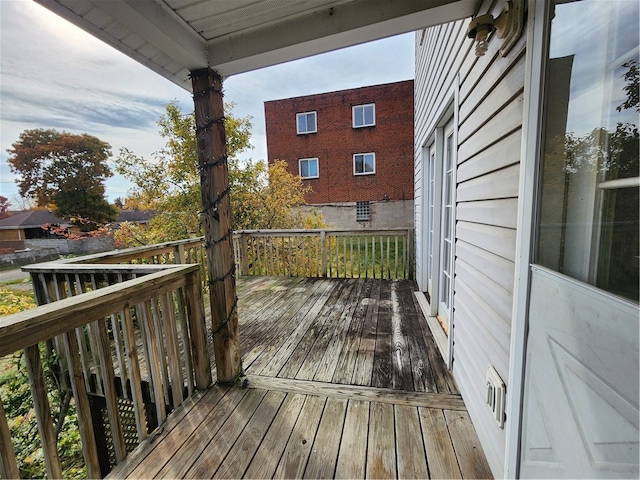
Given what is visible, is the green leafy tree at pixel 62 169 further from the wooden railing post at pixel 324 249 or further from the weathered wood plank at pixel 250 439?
the weathered wood plank at pixel 250 439

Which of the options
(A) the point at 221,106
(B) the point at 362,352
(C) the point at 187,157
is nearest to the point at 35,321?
(A) the point at 221,106

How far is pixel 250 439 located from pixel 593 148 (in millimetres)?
1989

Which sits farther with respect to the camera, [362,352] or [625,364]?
[362,352]

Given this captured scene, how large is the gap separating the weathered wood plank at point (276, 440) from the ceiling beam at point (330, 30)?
226 centimetres

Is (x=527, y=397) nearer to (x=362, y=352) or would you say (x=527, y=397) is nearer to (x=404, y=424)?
(x=404, y=424)

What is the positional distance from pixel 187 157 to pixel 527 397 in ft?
20.4

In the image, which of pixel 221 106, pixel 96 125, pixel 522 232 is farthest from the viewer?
pixel 96 125

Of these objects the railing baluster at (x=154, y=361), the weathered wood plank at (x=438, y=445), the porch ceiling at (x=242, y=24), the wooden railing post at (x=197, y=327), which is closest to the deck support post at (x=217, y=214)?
the wooden railing post at (x=197, y=327)

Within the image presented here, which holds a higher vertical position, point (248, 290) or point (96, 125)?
point (96, 125)

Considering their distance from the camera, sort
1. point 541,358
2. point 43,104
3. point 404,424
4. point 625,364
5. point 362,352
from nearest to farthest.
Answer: point 625,364, point 541,358, point 404,424, point 362,352, point 43,104

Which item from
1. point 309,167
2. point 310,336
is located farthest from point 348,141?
point 310,336

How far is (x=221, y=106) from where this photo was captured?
1888mm

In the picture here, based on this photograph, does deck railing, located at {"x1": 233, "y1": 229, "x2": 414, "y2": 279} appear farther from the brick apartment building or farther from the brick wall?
the brick wall

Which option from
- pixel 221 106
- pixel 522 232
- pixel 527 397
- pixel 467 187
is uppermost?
pixel 221 106
